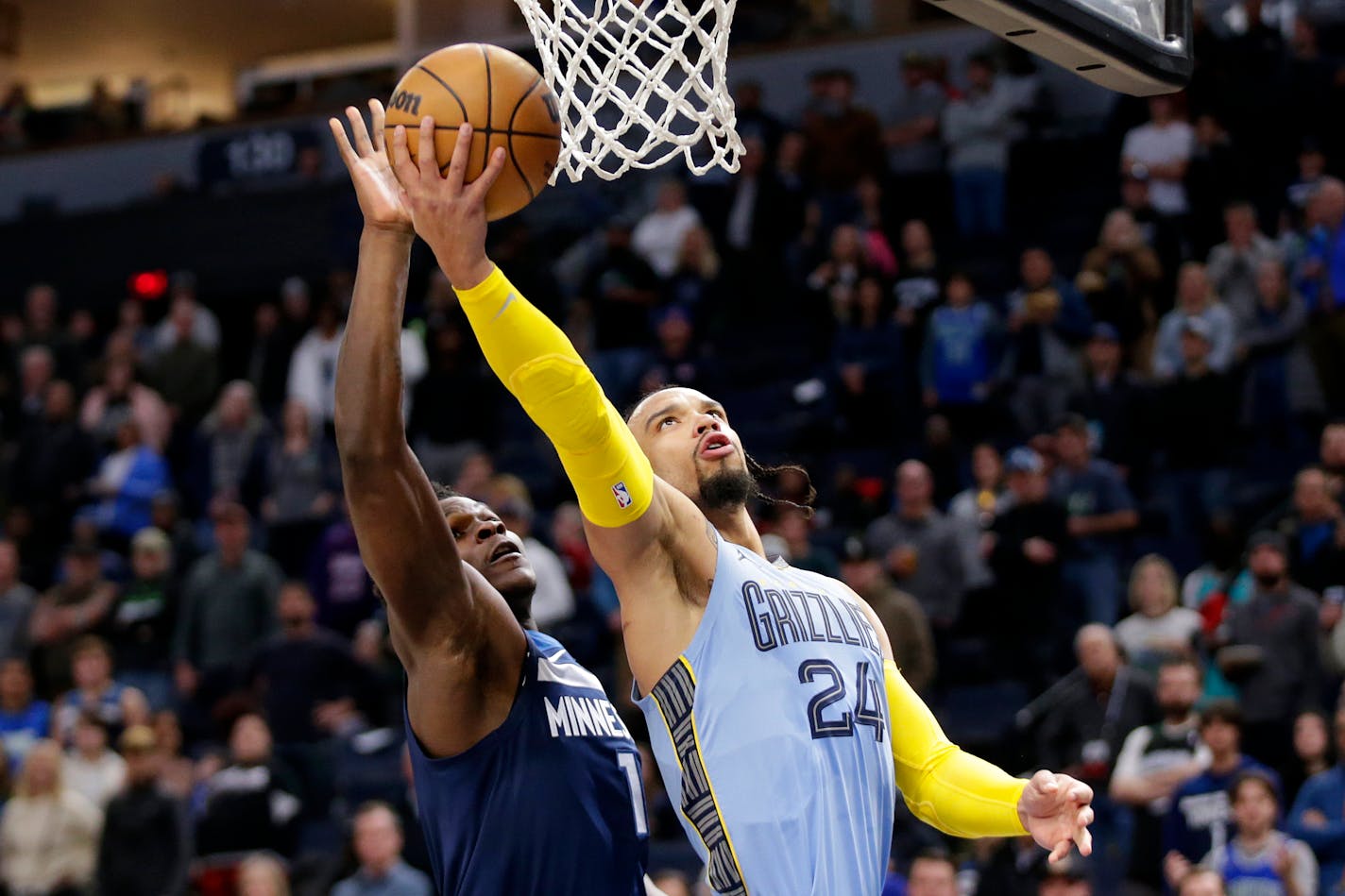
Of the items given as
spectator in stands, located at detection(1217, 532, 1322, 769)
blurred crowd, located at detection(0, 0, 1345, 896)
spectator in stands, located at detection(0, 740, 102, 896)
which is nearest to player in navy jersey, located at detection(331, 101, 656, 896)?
blurred crowd, located at detection(0, 0, 1345, 896)

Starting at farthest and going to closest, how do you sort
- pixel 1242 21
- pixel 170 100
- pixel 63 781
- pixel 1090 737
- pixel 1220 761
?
pixel 170 100 < pixel 1242 21 < pixel 63 781 < pixel 1090 737 < pixel 1220 761

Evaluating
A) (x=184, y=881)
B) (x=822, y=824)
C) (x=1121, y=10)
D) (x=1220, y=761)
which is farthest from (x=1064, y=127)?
(x=822, y=824)

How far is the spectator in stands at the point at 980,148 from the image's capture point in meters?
13.5

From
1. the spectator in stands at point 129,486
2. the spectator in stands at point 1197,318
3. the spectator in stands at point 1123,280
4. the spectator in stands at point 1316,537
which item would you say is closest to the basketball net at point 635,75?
the spectator in stands at point 1316,537

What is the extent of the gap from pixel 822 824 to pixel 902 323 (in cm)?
858

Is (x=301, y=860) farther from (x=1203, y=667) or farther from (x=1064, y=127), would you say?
(x=1064, y=127)

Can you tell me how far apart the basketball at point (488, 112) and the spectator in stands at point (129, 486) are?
411 inches

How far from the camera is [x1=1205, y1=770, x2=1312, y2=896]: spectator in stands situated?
7.64 m

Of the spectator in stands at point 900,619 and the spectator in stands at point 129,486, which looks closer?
the spectator in stands at point 900,619

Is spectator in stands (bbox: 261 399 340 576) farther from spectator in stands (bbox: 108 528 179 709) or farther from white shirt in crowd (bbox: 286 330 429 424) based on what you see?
spectator in stands (bbox: 108 528 179 709)

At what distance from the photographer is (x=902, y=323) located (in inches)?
481

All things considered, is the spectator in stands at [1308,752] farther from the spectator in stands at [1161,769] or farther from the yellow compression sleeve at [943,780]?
the yellow compression sleeve at [943,780]

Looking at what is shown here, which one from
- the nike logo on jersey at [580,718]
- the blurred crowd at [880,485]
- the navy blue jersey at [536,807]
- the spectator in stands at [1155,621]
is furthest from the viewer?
the spectator in stands at [1155,621]

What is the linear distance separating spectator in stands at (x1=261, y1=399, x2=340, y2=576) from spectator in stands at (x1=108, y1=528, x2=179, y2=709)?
85 centimetres
